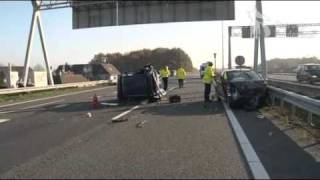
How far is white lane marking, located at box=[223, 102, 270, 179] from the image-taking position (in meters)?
8.85

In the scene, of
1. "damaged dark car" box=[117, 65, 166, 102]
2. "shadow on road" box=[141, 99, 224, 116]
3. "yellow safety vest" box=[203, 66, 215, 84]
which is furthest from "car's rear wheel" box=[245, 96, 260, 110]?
"damaged dark car" box=[117, 65, 166, 102]

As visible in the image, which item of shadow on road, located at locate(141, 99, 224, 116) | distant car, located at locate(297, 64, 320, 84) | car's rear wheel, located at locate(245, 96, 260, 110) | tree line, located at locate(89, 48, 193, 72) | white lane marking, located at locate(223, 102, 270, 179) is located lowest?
white lane marking, located at locate(223, 102, 270, 179)

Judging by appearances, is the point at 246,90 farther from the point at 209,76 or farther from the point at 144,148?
the point at 144,148

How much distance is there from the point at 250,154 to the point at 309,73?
28691 millimetres

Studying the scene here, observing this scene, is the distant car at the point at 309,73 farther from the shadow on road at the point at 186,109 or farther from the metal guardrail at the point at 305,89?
the shadow on road at the point at 186,109

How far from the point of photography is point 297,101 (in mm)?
16562

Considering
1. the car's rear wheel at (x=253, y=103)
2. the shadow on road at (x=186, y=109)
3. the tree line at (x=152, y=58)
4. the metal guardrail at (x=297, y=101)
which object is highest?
the tree line at (x=152, y=58)

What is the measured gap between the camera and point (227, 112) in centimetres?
1988

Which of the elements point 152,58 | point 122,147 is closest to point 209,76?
point 122,147

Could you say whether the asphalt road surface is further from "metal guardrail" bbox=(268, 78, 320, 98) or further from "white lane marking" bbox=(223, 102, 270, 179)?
"metal guardrail" bbox=(268, 78, 320, 98)

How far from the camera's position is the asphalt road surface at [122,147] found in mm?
9195

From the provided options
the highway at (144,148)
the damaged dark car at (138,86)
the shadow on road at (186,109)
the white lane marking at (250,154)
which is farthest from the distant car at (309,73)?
the white lane marking at (250,154)

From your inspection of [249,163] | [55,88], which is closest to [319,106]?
[249,163]

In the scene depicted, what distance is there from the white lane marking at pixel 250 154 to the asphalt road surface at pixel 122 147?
5.8 inches
